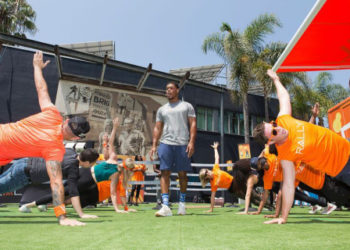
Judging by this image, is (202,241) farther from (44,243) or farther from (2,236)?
(2,236)

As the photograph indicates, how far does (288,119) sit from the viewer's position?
3490 millimetres

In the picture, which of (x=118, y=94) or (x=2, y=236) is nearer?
(x=2, y=236)

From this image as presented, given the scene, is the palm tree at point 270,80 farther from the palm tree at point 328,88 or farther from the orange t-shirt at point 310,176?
the orange t-shirt at point 310,176

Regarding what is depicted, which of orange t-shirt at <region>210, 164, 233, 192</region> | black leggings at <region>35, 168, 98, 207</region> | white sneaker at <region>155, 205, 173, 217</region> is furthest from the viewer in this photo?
orange t-shirt at <region>210, 164, 233, 192</region>

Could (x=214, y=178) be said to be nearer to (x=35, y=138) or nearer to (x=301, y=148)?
(x=301, y=148)

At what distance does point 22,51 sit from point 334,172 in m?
14.8

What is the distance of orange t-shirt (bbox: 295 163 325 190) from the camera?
418 centimetres

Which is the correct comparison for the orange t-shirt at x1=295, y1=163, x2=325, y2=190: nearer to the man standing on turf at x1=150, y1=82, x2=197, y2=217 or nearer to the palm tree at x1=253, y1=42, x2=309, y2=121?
the man standing on turf at x1=150, y1=82, x2=197, y2=217

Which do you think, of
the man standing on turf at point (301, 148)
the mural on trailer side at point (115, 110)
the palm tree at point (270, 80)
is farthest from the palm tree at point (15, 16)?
the man standing on turf at point (301, 148)

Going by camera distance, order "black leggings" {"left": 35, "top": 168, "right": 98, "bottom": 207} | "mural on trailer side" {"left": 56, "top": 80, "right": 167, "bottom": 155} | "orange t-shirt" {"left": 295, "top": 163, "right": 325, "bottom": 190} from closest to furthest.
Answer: "orange t-shirt" {"left": 295, "top": 163, "right": 325, "bottom": 190}, "black leggings" {"left": 35, "top": 168, "right": 98, "bottom": 207}, "mural on trailer side" {"left": 56, "top": 80, "right": 167, "bottom": 155}

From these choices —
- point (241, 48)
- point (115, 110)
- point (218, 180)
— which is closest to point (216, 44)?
point (241, 48)

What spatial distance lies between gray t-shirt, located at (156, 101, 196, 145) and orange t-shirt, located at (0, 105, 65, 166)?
82.6 inches

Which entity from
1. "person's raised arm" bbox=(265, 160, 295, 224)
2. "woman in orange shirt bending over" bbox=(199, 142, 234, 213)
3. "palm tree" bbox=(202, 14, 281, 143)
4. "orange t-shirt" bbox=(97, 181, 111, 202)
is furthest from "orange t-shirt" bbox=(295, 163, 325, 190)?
"palm tree" bbox=(202, 14, 281, 143)

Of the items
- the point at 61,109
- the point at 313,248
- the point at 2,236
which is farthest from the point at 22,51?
the point at 313,248
